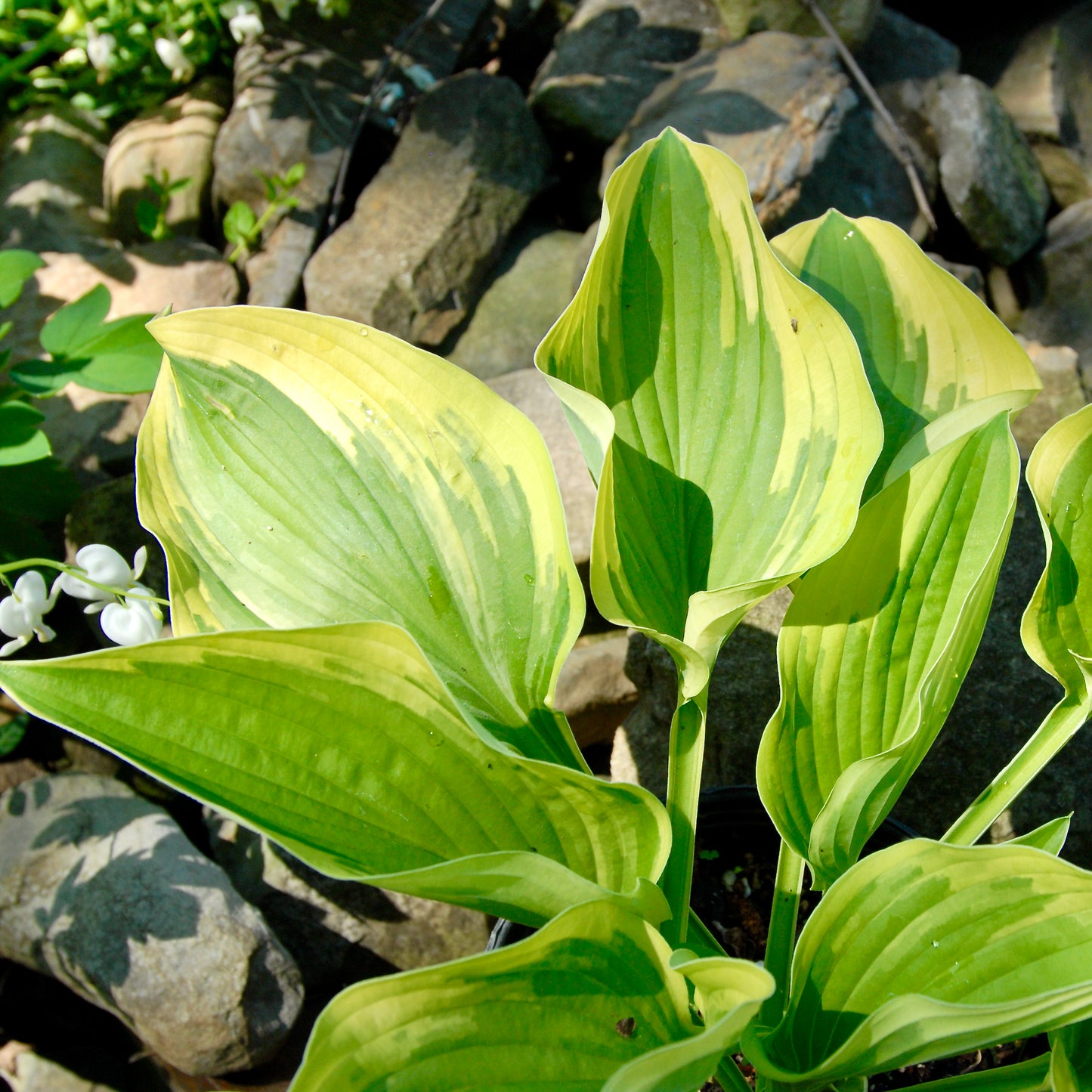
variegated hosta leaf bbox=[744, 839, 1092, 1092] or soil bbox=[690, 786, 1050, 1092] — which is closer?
variegated hosta leaf bbox=[744, 839, 1092, 1092]

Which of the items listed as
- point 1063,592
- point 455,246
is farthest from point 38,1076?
point 455,246

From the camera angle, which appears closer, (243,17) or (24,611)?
(24,611)

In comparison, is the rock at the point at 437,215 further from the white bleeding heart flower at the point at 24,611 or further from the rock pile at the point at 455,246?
the white bleeding heart flower at the point at 24,611

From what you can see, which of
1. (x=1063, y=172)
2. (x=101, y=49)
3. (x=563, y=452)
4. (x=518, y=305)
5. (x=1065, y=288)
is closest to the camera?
(x=563, y=452)

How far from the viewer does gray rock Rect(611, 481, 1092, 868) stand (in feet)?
3.62

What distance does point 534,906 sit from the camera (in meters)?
0.63

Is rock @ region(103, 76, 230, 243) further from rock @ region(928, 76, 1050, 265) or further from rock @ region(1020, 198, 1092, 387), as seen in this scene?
rock @ region(1020, 198, 1092, 387)

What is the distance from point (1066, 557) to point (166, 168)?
1.95 m

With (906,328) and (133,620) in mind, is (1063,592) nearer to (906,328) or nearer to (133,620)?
(906,328)

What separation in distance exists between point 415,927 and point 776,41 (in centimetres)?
187

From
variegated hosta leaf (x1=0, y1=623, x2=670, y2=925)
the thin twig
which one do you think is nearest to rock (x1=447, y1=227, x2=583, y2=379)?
the thin twig

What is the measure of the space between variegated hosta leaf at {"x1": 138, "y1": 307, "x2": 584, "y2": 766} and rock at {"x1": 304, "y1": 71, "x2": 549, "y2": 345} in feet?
3.56

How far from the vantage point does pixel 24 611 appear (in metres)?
0.87

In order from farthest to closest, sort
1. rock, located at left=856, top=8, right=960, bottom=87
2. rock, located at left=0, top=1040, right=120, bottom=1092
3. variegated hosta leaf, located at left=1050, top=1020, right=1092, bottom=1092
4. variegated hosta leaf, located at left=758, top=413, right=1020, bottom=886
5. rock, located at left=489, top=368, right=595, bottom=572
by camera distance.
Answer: rock, located at left=856, top=8, right=960, bottom=87
rock, located at left=489, top=368, right=595, bottom=572
rock, located at left=0, top=1040, right=120, bottom=1092
variegated hosta leaf, located at left=758, top=413, right=1020, bottom=886
variegated hosta leaf, located at left=1050, top=1020, right=1092, bottom=1092
